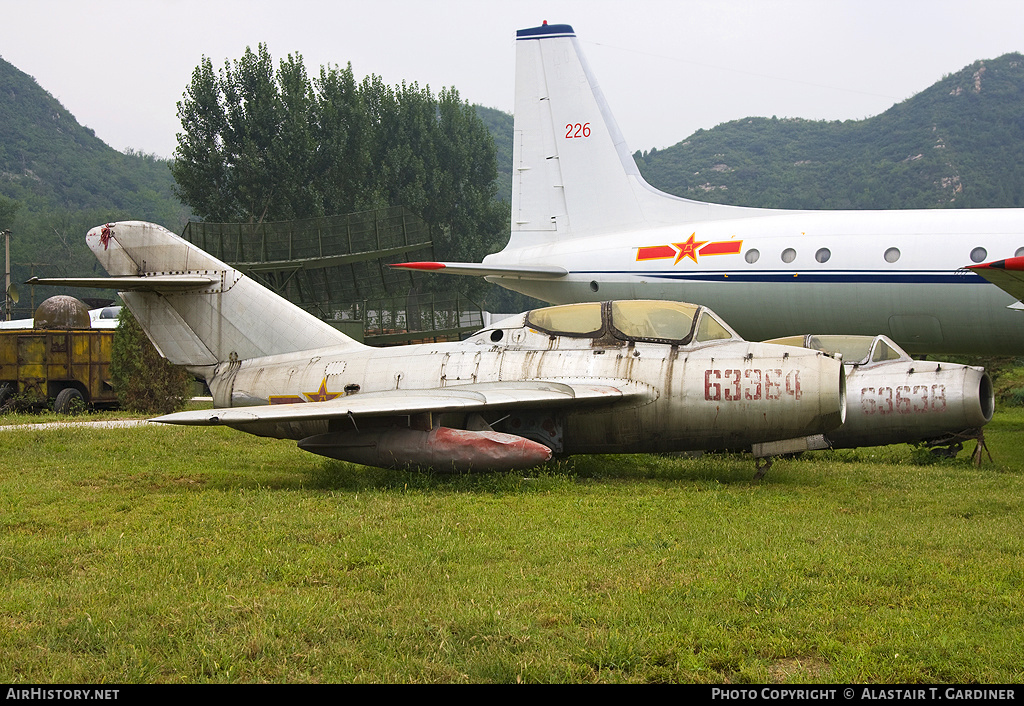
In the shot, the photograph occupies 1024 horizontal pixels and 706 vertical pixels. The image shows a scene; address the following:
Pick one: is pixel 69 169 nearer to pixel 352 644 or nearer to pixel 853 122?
pixel 853 122

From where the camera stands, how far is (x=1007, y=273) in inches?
450

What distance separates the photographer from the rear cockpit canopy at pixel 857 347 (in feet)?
40.1

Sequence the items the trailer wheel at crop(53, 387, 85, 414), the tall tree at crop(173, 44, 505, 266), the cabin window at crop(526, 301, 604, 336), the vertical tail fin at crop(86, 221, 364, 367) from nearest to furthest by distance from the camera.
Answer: the cabin window at crop(526, 301, 604, 336) < the vertical tail fin at crop(86, 221, 364, 367) < the trailer wheel at crop(53, 387, 85, 414) < the tall tree at crop(173, 44, 505, 266)

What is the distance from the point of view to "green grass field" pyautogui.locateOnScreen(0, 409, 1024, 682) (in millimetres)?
4320

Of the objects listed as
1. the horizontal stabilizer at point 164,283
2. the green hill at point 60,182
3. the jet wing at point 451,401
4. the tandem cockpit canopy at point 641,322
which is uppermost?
the green hill at point 60,182

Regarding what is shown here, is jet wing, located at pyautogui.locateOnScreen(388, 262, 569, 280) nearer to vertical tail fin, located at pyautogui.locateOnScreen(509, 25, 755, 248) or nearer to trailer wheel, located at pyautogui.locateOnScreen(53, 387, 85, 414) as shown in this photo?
vertical tail fin, located at pyautogui.locateOnScreen(509, 25, 755, 248)

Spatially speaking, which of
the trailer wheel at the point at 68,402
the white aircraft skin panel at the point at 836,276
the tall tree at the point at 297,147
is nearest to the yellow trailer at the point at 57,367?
the trailer wheel at the point at 68,402

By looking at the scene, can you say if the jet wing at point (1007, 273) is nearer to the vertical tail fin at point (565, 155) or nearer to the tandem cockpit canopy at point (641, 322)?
the tandem cockpit canopy at point (641, 322)

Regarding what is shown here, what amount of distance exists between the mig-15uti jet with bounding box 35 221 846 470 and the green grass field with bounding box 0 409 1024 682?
57cm

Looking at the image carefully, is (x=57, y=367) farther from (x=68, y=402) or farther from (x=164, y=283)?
(x=164, y=283)

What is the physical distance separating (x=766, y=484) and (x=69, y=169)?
13945 centimetres

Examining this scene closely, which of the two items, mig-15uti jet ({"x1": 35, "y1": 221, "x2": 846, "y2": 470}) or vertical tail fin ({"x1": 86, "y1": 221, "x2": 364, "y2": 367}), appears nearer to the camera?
mig-15uti jet ({"x1": 35, "y1": 221, "x2": 846, "y2": 470})

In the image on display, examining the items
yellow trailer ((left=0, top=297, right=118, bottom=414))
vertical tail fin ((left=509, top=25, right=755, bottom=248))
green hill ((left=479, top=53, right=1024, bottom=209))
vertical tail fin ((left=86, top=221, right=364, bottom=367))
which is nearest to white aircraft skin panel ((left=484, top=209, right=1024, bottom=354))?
vertical tail fin ((left=509, top=25, right=755, bottom=248))

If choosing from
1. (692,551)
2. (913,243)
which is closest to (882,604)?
(692,551)
